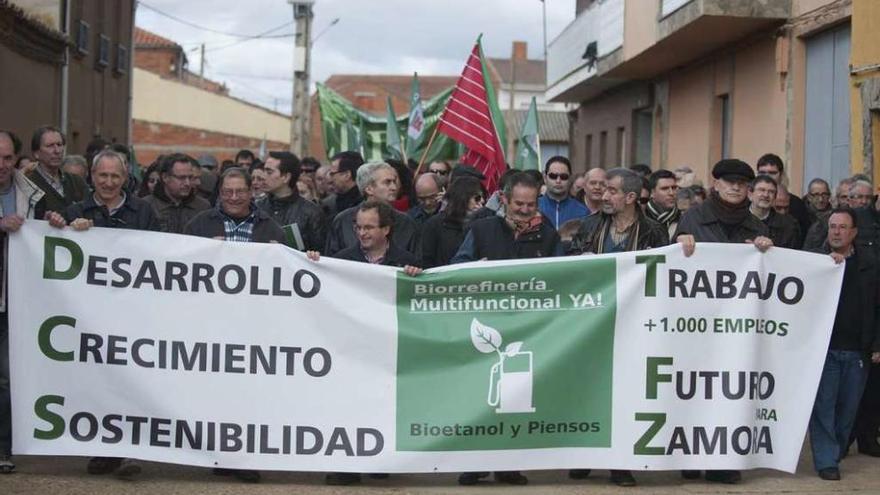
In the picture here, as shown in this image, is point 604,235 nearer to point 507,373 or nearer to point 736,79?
point 507,373

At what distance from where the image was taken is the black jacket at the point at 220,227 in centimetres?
A: 921

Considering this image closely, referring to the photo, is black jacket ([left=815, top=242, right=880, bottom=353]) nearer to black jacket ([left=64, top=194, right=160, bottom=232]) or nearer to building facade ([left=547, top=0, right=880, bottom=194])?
black jacket ([left=64, top=194, right=160, bottom=232])

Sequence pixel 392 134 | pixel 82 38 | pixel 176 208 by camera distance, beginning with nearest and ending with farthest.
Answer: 1. pixel 176 208
2. pixel 392 134
3. pixel 82 38

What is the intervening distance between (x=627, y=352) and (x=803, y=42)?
38.1 ft

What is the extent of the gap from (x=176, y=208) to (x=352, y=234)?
6.51ft

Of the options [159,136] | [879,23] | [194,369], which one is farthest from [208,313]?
[159,136]

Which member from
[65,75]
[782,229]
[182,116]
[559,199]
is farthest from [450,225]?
[182,116]

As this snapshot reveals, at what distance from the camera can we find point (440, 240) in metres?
10.4

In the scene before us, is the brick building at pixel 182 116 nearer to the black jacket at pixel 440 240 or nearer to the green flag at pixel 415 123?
the green flag at pixel 415 123

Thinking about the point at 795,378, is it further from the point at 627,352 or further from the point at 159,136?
the point at 159,136

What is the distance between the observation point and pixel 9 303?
8586 millimetres

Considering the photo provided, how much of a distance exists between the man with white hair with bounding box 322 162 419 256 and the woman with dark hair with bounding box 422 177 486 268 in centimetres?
37

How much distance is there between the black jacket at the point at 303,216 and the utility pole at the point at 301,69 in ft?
73.9

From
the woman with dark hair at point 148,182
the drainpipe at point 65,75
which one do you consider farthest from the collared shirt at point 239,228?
the drainpipe at point 65,75
